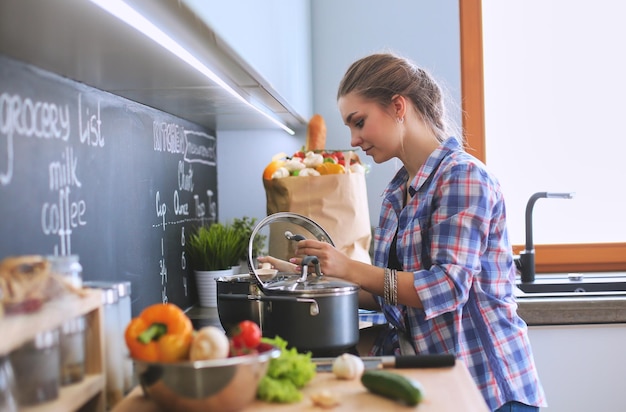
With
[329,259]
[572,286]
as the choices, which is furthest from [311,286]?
[572,286]

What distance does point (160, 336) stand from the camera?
0.98m

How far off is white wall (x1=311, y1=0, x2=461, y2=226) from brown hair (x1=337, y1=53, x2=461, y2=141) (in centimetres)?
115

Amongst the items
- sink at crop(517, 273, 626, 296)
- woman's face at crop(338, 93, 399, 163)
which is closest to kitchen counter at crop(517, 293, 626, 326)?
sink at crop(517, 273, 626, 296)

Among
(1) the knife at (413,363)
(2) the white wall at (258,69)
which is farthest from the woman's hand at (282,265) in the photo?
(1) the knife at (413,363)

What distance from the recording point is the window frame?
117 inches

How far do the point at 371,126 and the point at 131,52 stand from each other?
2.45ft

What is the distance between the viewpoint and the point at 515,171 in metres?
3.06

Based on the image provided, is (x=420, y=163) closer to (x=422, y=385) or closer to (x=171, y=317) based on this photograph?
(x=422, y=385)

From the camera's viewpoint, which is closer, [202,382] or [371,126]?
[202,382]

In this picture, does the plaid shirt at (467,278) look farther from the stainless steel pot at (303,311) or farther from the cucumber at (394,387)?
the cucumber at (394,387)

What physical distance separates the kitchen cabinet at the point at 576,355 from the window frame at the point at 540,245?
2.30ft

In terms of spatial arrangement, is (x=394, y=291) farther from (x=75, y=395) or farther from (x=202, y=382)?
(x=75, y=395)

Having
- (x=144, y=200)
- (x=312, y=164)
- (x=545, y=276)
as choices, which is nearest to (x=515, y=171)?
(x=545, y=276)

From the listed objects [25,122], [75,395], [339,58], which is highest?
[339,58]
